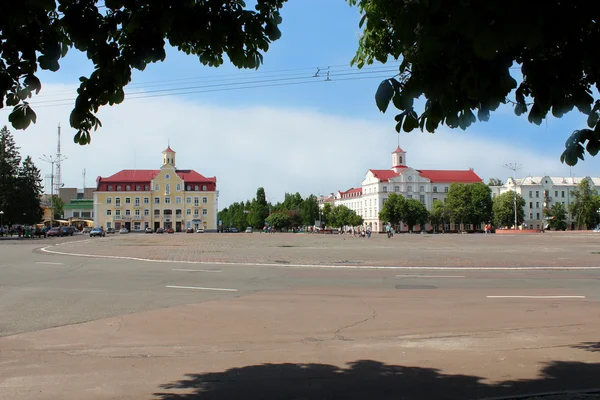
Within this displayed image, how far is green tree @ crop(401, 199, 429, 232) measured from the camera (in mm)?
128625

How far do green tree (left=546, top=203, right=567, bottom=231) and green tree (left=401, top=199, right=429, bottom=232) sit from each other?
3550 centimetres

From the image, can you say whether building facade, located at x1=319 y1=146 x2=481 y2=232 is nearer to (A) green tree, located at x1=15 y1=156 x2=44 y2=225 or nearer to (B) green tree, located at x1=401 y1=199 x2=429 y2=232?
(B) green tree, located at x1=401 y1=199 x2=429 y2=232

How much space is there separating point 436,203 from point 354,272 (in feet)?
422

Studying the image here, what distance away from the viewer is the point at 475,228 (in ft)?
446

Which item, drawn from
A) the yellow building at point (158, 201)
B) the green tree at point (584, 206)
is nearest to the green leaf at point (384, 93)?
the yellow building at point (158, 201)

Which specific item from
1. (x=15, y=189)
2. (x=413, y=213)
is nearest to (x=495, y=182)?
(x=413, y=213)

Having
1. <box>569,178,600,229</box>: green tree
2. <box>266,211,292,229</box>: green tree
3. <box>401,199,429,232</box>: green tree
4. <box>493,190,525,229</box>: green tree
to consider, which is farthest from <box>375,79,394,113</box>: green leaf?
<box>493,190,525,229</box>: green tree

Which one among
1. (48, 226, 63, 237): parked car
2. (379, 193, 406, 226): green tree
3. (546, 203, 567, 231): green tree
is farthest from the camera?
(546, 203, 567, 231): green tree

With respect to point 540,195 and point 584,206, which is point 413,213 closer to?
point 584,206

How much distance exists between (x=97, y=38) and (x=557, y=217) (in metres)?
150

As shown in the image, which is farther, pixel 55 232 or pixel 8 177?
pixel 8 177

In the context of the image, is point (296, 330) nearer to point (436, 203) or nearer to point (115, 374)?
point (115, 374)

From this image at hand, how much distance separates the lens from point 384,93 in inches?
142

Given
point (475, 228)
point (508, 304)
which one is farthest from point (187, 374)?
point (475, 228)
